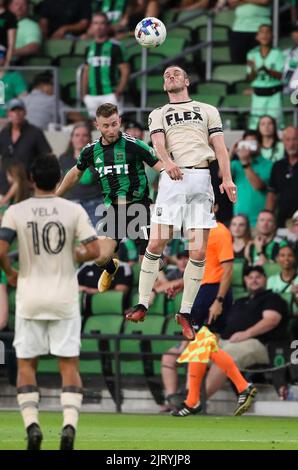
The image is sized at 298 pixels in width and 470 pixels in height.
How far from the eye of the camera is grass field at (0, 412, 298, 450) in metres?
14.4

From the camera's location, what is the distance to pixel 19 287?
41.1 feet

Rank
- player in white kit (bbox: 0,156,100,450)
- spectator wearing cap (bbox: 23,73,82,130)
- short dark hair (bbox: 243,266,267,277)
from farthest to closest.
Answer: spectator wearing cap (bbox: 23,73,82,130)
short dark hair (bbox: 243,266,267,277)
player in white kit (bbox: 0,156,100,450)

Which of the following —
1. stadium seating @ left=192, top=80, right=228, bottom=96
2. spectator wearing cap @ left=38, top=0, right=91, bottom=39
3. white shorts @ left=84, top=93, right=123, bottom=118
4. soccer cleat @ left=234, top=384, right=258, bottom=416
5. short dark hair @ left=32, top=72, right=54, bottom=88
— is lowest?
soccer cleat @ left=234, top=384, right=258, bottom=416

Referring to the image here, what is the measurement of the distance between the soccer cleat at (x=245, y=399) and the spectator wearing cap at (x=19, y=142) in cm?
600

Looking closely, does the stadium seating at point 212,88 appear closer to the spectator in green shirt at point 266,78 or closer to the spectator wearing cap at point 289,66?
the spectator in green shirt at point 266,78

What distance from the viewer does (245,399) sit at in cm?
1711

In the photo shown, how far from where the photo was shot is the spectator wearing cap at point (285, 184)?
806 inches

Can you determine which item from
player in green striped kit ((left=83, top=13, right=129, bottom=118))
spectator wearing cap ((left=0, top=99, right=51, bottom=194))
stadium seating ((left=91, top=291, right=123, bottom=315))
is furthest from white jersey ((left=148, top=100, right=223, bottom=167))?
player in green striped kit ((left=83, top=13, right=129, bottom=118))

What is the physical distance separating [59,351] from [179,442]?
2.69m

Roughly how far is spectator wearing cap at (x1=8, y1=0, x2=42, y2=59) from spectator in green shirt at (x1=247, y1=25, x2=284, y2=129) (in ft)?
13.3

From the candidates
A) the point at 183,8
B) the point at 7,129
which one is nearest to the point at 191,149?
the point at 7,129

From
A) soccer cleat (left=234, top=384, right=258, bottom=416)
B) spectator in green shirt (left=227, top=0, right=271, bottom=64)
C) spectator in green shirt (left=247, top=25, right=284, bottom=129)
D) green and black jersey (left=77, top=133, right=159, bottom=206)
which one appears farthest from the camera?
spectator in green shirt (left=227, top=0, right=271, bottom=64)

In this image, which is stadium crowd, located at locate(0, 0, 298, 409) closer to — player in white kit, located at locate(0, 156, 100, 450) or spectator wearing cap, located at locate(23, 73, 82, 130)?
spectator wearing cap, located at locate(23, 73, 82, 130)
